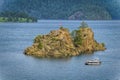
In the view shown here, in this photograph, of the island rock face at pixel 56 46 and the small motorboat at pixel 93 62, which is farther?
the island rock face at pixel 56 46

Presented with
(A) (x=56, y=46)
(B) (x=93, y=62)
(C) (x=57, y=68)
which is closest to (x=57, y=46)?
(A) (x=56, y=46)

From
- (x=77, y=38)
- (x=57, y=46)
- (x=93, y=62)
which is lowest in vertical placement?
(x=93, y=62)

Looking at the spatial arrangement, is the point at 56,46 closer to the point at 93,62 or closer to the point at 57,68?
the point at 93,62

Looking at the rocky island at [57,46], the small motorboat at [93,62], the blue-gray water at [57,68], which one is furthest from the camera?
the rocky island at [57,46]

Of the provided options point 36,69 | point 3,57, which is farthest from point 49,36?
point 36,69

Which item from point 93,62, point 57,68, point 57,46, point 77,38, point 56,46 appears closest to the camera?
point 57,68

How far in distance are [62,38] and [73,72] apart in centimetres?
3918

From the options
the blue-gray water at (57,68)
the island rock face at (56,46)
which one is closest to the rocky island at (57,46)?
the island rock face at (56,46)

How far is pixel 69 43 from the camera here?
18312cm

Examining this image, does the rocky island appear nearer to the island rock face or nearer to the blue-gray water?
the island rock face

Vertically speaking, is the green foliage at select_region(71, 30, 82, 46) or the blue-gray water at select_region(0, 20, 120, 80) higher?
the green foliage at select_region(71, 30, 82, 46)

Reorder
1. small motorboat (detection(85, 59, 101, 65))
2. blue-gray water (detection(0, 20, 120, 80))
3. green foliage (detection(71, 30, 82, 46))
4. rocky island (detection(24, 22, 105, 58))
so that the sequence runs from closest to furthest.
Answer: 1. blue-gray water (detection(0, 20, 120, 80))
2. small motorboat (detection(85, 59, 101, 65))
3. rocky island (detection(24, 22, 105, 58))
4. green foliage (detection(71, 30, 82, 46))

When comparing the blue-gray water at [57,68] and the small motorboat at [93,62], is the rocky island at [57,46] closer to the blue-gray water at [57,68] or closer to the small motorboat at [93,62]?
the blue-gray water at [57,68]

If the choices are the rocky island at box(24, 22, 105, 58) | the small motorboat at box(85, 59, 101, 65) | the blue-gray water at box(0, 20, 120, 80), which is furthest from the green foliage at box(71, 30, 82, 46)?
the small motorboat at box(85, 59, 101, 65)
